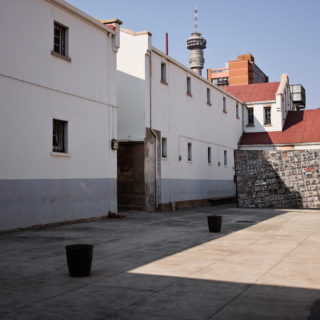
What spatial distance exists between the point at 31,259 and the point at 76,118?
309 inches

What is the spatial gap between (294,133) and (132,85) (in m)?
18.6

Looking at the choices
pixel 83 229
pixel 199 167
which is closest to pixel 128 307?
pixel 83 229

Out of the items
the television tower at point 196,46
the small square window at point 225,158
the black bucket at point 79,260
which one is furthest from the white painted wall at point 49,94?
the television tower at point 196,46

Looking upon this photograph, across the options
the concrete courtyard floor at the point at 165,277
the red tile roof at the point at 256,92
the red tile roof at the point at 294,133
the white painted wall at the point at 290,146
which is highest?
the red tile roof at the point at 256,92

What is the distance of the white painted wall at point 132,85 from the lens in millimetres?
19828

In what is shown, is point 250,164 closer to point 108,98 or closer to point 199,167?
point 199,167

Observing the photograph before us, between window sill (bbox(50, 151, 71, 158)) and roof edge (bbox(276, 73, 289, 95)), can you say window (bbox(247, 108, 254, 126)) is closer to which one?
roof edge (bbox(276, 73, 289, 95))

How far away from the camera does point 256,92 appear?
37531 mm

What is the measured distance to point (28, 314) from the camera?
469 cm

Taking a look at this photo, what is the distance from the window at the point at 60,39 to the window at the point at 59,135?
2.47 metres

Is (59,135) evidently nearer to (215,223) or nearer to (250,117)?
(215,223)

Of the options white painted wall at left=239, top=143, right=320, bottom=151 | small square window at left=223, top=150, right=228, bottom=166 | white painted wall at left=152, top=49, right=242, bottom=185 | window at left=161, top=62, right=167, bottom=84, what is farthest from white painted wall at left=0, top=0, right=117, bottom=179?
white painted wall at left=239, top=143, right=320, bottom=151

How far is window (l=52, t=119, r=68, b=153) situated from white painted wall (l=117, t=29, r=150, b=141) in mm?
5505

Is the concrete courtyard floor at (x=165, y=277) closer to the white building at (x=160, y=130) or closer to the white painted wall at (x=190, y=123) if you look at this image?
the white building at (x=160, y=130)
